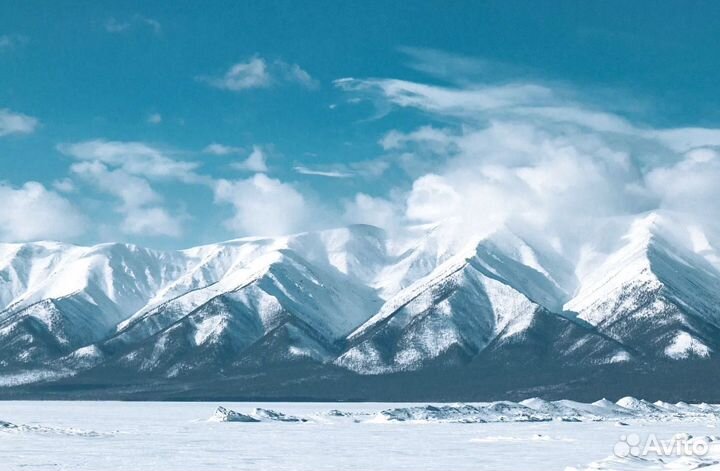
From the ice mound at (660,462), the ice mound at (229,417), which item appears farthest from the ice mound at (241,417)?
the ice mound at (660,462)

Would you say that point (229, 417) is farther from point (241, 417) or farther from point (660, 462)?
point (660, 462)

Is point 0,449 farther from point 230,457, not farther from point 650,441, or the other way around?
point 650,441

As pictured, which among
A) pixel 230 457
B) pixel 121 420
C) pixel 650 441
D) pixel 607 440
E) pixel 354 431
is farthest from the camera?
pixel 121 420

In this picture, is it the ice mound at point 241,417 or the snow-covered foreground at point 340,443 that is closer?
the snow-covered foreground at point 340,443

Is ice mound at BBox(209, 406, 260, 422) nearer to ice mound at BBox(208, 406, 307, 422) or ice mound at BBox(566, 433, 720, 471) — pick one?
ice mound at BBox(208, 406, 307, 422)

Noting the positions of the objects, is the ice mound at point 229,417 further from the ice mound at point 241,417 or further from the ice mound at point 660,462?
the ice mound at point 660,462

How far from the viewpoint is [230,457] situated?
11200cm

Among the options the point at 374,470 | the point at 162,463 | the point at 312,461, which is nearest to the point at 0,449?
the point at 162,463

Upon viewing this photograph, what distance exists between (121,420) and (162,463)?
301ft

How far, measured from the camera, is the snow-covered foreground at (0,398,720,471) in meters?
103

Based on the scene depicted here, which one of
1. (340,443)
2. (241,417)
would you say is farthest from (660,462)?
(241,417)

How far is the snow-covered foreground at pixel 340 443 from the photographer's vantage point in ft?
338

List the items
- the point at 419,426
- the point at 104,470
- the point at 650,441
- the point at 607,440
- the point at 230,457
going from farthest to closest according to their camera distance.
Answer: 1. the point at 419,426
2. the point at 607,440
3. the point at 650,441
4. the point at 230,457
5. the point at 104,470

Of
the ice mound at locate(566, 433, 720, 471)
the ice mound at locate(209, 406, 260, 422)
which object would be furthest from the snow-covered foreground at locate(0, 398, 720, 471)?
the ice mound at locate(209, 406, 260, 422)
